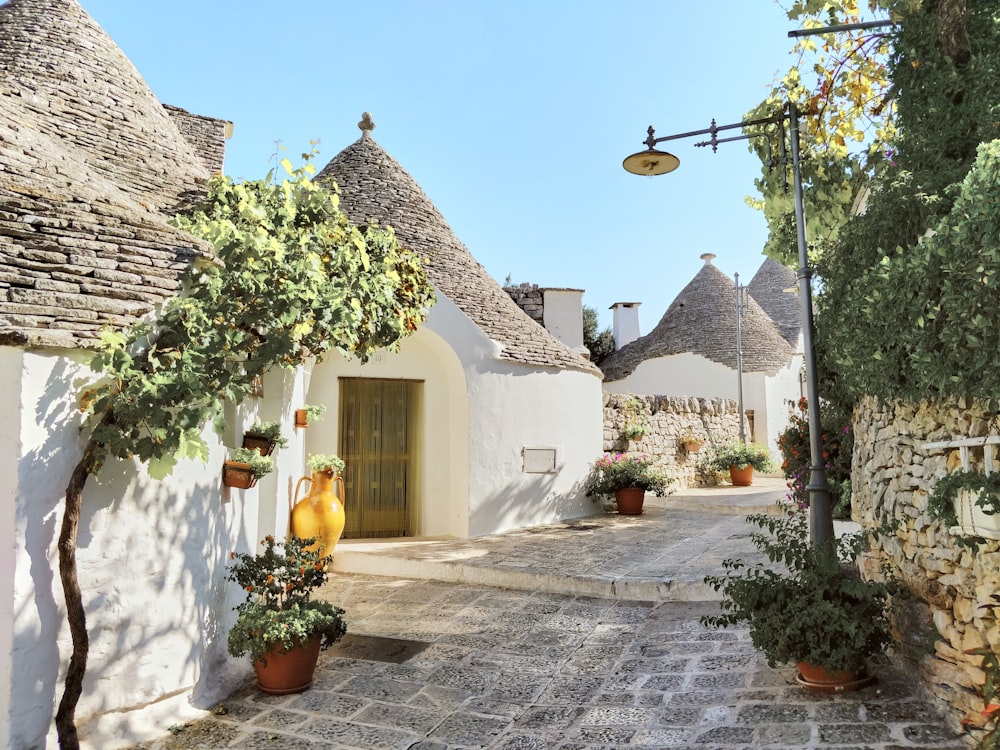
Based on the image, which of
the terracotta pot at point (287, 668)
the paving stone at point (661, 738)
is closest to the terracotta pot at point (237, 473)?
the terracotta pot at point (287, 668)

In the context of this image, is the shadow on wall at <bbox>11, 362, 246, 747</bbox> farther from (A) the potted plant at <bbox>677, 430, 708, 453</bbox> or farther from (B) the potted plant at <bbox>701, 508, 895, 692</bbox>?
(A) the potted plant at <bbox>677, 430, 708, 453</bbox>

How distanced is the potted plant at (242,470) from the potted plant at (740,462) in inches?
533

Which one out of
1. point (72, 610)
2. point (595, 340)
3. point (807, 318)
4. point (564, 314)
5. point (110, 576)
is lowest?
point (72, 610)

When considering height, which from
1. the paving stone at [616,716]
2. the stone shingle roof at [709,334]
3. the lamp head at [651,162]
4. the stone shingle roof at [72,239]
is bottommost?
the paving stone at [616,716]

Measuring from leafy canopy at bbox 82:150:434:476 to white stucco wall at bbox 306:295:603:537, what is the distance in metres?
3.26

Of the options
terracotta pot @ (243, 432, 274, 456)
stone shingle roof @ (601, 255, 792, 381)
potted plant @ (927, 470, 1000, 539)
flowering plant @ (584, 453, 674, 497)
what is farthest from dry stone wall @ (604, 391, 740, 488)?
potted plant @ (927, 470, 1000, 539)

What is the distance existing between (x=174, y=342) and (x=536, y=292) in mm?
11282

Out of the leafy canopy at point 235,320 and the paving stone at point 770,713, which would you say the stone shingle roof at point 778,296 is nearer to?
the leafy canopy at point 235,320

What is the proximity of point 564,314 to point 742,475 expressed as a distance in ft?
19.7

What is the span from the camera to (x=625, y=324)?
24828 mm

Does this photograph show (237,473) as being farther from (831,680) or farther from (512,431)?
(512,431)

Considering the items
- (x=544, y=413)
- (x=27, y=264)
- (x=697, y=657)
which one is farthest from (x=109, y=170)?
(x=697, y=657)

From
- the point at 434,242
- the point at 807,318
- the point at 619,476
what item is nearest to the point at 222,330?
the point at 807,318

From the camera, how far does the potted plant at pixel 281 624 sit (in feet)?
14.2
